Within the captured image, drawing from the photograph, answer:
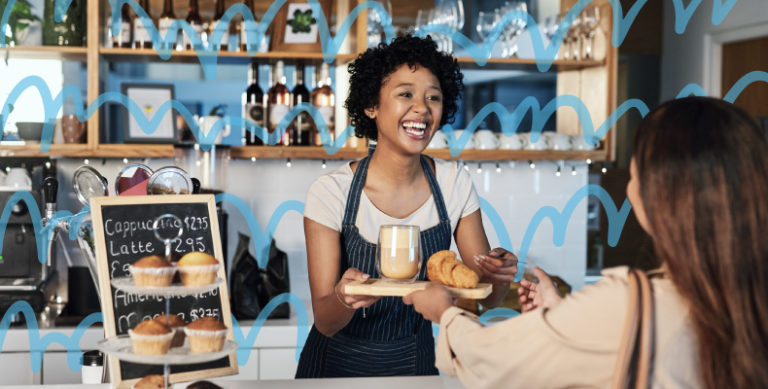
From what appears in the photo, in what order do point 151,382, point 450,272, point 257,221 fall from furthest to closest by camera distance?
point 257,221 → point 450,272 → point 151,382

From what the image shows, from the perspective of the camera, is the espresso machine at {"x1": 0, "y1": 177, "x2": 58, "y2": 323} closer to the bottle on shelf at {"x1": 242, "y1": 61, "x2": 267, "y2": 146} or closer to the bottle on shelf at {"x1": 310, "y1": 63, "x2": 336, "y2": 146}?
the bottle on shelf at {"x1": 242, "y1": 61, "x2": 267, "y2": 146}

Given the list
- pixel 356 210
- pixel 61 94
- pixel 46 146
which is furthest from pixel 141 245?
pixel 61 94

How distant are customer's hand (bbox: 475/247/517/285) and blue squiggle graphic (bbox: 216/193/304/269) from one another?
159cm

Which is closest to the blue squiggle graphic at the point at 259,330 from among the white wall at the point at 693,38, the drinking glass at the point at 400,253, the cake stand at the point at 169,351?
the drinking glass at the point at 400,253

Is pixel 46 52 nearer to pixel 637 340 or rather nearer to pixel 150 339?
pixel 150 339

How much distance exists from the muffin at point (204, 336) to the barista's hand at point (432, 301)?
36cm

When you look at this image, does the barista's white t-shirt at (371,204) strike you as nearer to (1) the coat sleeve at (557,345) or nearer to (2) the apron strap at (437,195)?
(2) the apron strap at (437,195)

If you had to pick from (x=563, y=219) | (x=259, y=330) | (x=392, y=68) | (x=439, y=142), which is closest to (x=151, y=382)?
(x=392, y=68)

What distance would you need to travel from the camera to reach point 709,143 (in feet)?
2.52

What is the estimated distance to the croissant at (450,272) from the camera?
1301mm

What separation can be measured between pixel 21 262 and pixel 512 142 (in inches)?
83.0

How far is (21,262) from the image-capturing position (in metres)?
2.52

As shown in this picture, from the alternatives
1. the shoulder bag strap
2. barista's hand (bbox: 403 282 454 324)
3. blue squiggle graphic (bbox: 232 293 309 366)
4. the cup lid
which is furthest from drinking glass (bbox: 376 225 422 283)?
blue squiggle graphic (bbox: 232 293 309 366)

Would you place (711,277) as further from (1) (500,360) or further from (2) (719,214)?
(1) (500,360)
